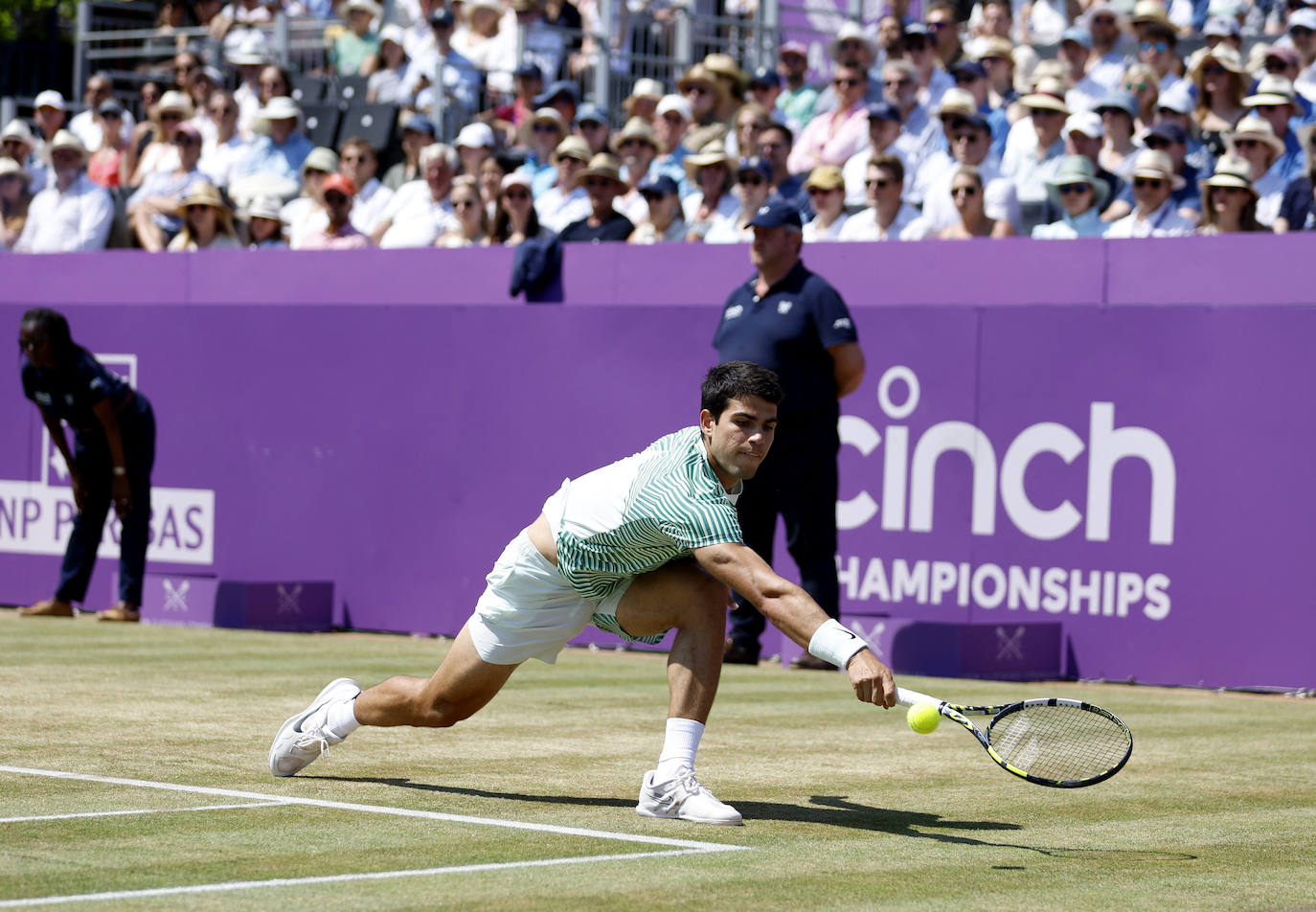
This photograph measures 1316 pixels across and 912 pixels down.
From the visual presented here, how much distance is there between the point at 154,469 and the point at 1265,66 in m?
8.47

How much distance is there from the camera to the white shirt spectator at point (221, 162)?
62.4ft

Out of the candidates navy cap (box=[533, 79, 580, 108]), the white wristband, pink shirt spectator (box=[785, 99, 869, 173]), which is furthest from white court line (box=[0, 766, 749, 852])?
navy cap (box=[533, 79, 580, 108])

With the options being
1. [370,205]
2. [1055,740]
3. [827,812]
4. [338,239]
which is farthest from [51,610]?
[1055,740]

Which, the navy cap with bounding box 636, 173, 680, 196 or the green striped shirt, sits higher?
the navy cap with bounding box 636, 173, 680, 196

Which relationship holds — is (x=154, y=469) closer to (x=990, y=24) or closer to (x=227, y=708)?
(x=227, y=708)

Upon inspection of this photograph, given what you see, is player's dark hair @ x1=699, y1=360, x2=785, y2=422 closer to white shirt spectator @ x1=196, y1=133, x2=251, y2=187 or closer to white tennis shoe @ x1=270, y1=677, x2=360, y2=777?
white tennis shoe @ x1=270, y1=677, x2=360, y2=777

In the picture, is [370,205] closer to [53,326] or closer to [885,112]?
[53,326]

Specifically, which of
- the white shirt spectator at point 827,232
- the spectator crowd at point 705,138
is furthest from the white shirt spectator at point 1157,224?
the white shirt spectator at point 827,232

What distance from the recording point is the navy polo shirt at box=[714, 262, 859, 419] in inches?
450

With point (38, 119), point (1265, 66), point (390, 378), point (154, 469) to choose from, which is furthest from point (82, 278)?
point (1265, 66)

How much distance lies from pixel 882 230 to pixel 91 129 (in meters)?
10.5

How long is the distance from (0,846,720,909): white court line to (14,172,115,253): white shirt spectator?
41.6 ft

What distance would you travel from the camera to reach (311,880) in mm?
5297

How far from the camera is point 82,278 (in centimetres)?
1627
